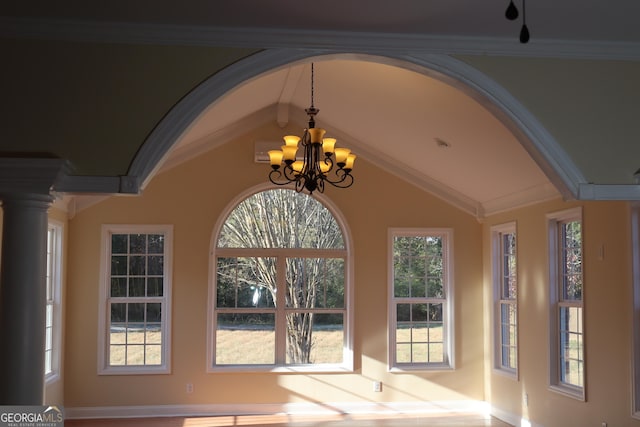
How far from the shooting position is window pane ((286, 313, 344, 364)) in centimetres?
935

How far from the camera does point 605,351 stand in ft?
21.3

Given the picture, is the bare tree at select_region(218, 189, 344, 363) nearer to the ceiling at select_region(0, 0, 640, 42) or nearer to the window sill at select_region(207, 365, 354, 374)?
the window sill at select_region(207, 365, 354, 374)

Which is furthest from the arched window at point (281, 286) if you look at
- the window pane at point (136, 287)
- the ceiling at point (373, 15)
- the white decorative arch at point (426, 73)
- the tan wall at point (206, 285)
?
the ceiling at point (373, 15)

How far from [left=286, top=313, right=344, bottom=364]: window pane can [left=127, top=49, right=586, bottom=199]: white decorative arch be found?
5.25 metres

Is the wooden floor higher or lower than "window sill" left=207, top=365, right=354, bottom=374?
lower

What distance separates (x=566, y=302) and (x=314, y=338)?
320 centimetres

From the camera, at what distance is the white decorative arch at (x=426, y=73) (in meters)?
4.25

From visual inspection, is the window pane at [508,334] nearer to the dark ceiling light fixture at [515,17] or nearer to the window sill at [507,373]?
the window sill at [507,373]

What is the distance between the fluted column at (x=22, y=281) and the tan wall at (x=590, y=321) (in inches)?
173

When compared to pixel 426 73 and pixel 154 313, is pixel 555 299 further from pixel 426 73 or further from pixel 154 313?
pixel 154 313

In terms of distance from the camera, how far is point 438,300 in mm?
9555

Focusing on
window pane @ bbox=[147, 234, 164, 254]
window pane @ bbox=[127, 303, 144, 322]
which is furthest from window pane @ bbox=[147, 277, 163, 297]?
window pane @ bbox=[147, 234, 164, 254]

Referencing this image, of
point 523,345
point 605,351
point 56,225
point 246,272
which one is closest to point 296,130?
point 246,272

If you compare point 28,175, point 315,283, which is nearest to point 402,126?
point 315,283
